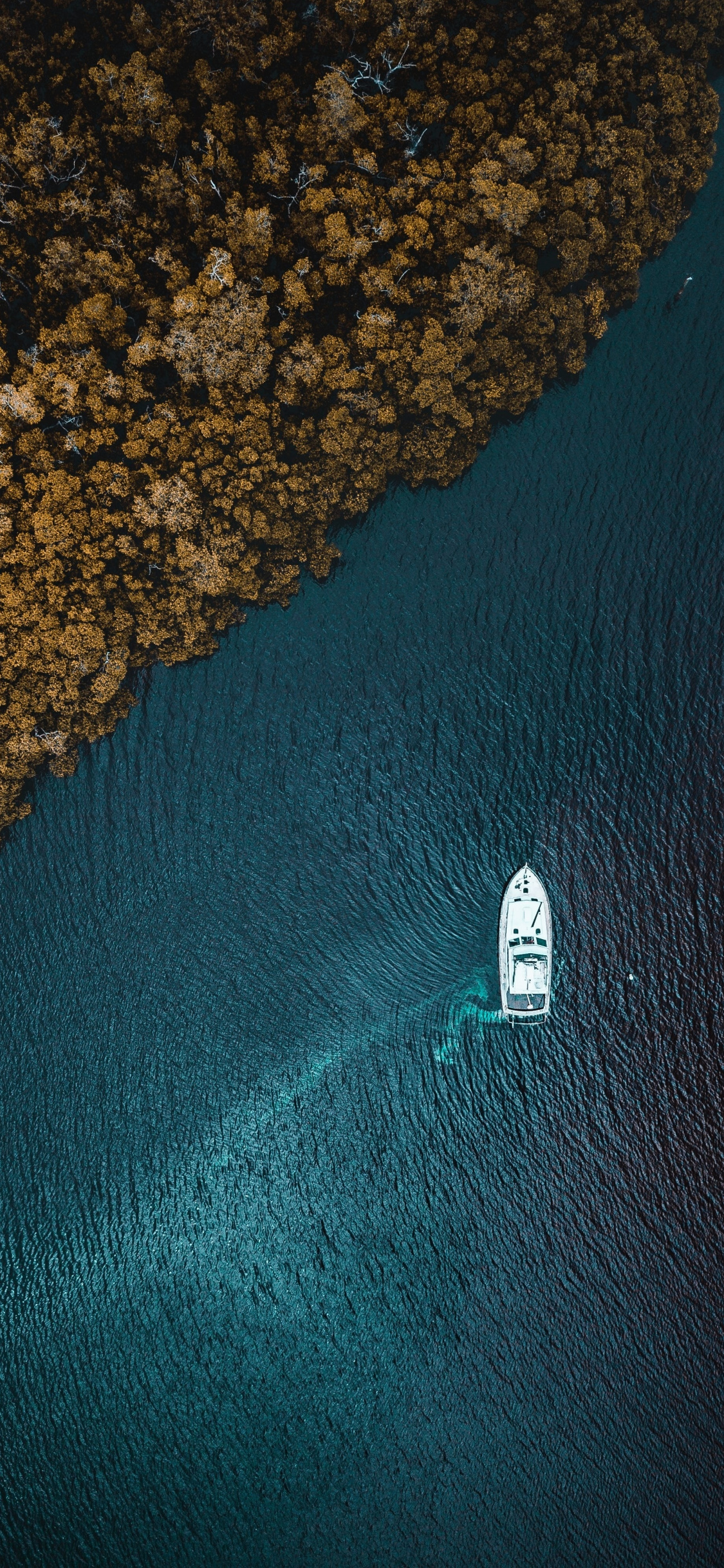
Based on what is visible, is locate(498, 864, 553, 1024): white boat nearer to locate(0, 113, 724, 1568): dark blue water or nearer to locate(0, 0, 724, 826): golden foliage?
locate(0, 113, 724, 1568): dark blue water

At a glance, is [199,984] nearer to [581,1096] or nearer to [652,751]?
[581,1096]

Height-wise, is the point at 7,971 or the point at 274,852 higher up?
the point at 274,852

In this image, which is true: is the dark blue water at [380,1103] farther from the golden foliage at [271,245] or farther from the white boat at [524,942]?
the golden foliage at [271,245]

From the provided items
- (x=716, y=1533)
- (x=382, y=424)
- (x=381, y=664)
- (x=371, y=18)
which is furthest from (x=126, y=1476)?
(x=371, y=18)

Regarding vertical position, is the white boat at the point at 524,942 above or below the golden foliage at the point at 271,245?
below

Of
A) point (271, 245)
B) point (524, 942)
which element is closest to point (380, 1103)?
point (524, 942)

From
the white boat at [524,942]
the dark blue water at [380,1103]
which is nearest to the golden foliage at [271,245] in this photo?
the dark blue water at [380,1103]

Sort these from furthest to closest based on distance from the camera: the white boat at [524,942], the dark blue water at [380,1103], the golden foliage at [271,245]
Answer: the dark blue water at [380,1103] < the white boat at [524,942] < the golden foliage at [271,245]
